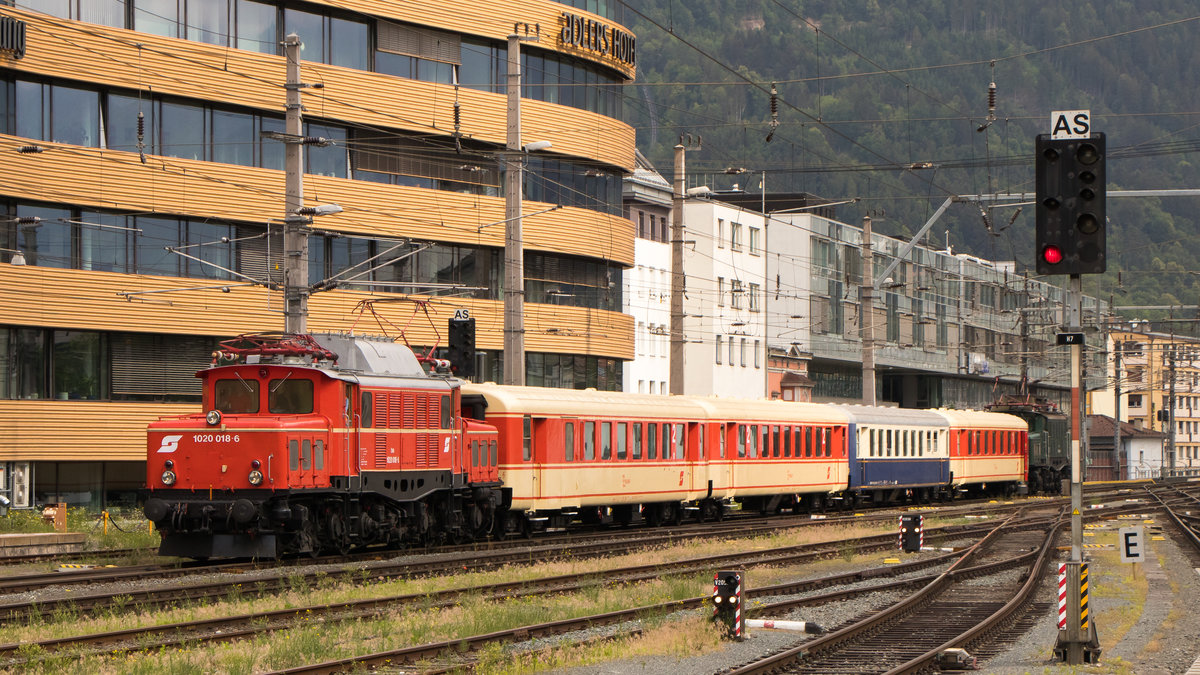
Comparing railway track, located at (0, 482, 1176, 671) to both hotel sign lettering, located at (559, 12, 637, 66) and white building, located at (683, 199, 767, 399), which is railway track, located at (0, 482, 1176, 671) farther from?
white building, located at (683, 199, 767, 399)

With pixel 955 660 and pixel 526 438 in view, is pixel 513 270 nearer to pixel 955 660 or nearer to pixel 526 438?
pixel 526 438

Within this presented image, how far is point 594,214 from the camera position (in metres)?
61.5

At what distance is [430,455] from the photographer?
30016 mm

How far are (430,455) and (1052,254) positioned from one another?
15.7 meters

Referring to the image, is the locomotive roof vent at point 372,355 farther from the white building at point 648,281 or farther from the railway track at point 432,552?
the white building at point 648,281

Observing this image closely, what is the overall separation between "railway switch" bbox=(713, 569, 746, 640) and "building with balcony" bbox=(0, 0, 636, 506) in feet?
78.3

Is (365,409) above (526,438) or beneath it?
above

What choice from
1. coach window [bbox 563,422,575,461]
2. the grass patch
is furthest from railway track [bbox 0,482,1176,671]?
coach window [bbox 563,422,575,461]

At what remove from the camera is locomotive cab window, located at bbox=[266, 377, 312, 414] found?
26359mm

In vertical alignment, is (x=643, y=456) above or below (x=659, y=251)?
below

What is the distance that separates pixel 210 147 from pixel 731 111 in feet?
471

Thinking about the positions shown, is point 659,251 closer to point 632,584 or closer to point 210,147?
point 210,147

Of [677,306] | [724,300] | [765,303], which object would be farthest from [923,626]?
[765,303]

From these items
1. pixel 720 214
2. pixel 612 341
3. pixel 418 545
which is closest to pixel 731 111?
pixel 720 214
